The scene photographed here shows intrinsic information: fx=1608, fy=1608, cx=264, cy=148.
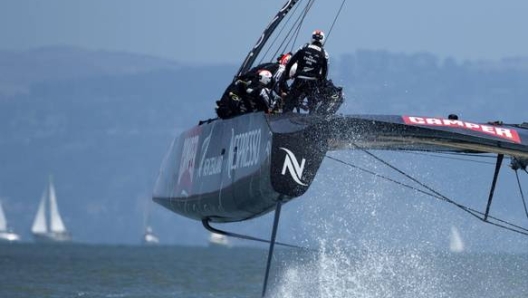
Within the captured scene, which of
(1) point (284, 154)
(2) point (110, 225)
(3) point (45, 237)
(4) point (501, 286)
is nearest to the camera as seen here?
(1) point (284, 154)

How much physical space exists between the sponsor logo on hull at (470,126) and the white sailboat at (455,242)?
56.5 metres

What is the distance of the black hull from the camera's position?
10.4 m

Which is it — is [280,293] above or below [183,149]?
below

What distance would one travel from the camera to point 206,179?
39.6 feet

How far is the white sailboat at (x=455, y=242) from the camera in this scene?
223ft

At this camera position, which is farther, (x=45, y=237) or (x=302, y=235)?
(x=302, y=235)

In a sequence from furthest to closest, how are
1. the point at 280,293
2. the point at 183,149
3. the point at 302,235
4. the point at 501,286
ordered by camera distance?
1. the point at 302,235
2. the point at 501,286
3. the point at 280,293
4. the point at 183,149

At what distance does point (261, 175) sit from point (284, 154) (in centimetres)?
30

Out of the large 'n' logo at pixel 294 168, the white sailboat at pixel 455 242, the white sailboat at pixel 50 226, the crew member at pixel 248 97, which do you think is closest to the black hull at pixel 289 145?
the large 'n' logo at pixel 294 168

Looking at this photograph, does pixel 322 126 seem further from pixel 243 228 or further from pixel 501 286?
pixel 243 228

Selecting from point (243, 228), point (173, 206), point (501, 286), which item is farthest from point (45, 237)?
point (173, 206)

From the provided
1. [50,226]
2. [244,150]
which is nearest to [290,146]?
[244,150]

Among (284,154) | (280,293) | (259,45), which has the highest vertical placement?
(259,45)

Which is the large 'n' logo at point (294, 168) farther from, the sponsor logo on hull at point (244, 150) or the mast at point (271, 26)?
the mast at point (271, 26)
